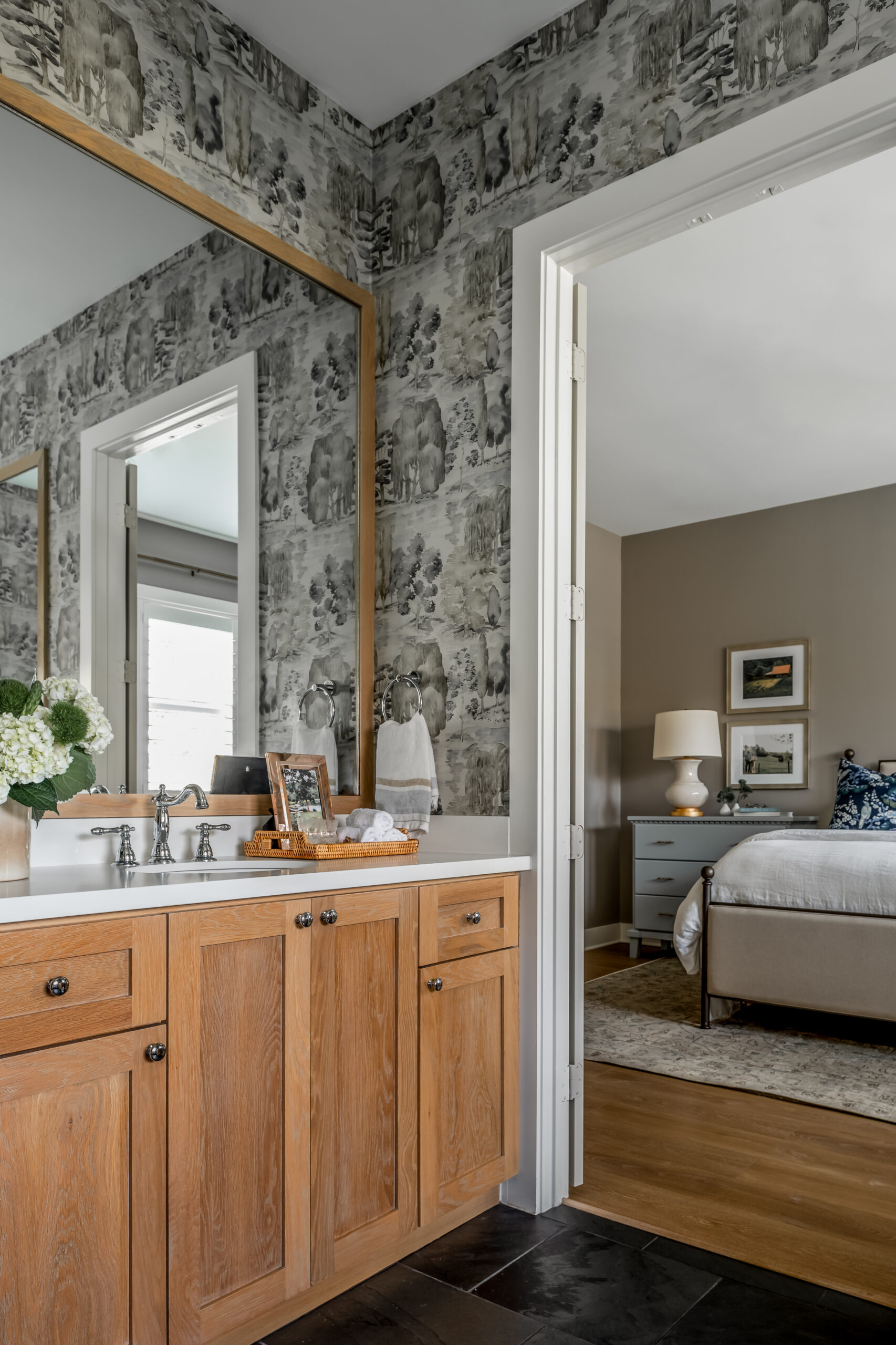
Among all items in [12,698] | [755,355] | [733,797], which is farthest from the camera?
[733,797]

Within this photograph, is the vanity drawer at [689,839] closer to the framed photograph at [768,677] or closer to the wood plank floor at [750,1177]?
the framed photograph at [768,677]

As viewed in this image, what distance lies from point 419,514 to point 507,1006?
1319 mm

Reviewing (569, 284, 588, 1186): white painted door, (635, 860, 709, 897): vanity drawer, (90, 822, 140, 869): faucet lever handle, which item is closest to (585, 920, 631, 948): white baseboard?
(635, 860, 709, 897): vanity drawer

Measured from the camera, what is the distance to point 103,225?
2.17 meters

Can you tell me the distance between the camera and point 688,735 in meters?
5.77

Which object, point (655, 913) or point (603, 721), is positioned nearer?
point (655, 913)

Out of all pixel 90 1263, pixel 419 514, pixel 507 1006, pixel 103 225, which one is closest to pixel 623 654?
pixel 419 514

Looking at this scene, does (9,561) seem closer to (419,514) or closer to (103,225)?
(103,225)

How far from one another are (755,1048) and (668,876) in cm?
201

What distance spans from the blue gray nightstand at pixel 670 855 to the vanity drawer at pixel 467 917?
3.40m

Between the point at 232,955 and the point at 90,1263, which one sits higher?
the point at 232,955

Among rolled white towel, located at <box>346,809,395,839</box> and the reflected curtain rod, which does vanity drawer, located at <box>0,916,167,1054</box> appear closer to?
rolled white towel, located at <box>346,809,395,839</box>

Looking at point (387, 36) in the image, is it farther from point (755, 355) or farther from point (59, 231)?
point (755, 355)

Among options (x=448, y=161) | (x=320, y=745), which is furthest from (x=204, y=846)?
(x=448, y=161)
